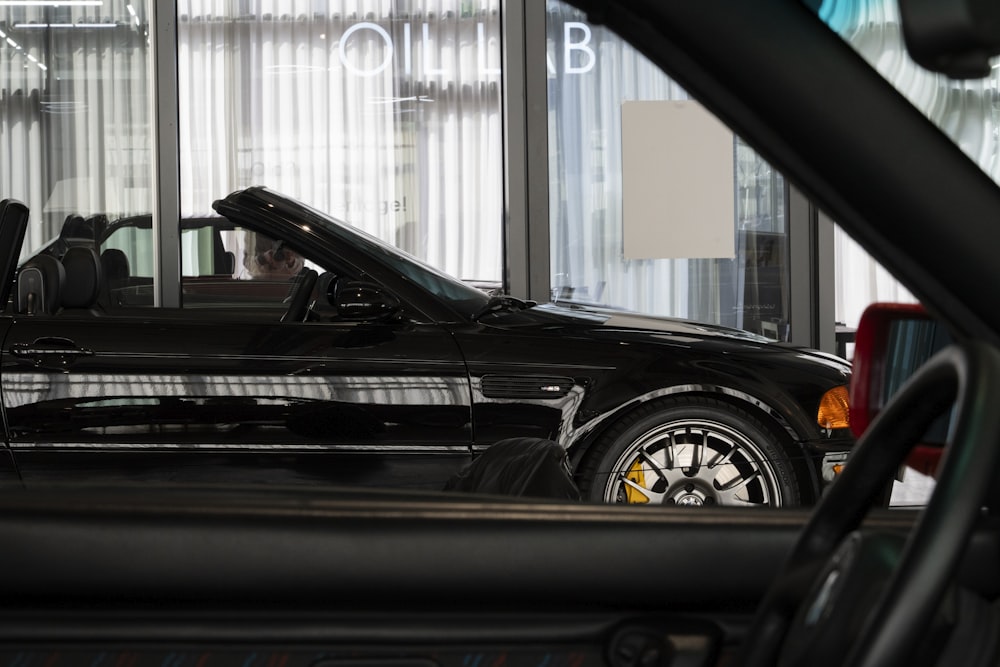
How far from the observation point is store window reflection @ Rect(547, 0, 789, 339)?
8836 millimetres

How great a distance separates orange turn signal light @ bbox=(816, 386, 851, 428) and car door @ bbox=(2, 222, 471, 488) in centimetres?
138

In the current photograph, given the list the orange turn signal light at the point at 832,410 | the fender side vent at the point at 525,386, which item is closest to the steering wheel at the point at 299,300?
the fender side vent at the point at 525,386

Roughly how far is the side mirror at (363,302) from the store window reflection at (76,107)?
4.53 meters

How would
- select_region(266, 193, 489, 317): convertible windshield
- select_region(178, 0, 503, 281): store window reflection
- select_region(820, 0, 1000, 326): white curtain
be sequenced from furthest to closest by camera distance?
select_region(178, 0, 503, 281): store window reflection → select_region(266, 193, 489, 317): convertible windshield → select_region(820, 0, 1000, 326): white curtain

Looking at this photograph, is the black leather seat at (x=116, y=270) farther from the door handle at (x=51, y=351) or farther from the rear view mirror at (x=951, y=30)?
the rear view mirror at (x=951, y=30)

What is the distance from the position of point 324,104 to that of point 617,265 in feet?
8.25

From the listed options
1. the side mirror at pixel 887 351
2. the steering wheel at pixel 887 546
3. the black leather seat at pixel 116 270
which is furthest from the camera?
the black leather seat at pixel 116 270

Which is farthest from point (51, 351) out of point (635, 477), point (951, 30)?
point (951, 30)

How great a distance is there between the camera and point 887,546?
1069 mm

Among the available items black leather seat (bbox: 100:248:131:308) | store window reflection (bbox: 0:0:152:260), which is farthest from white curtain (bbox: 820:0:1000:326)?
store window reflection (bbox: 0:0:152:260)

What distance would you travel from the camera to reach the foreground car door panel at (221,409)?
439 cm

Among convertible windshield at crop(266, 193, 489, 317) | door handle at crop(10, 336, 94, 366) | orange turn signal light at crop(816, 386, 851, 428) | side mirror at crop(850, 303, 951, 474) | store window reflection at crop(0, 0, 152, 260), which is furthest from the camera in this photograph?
store window reflection at crop(0, 0, 152, 260)

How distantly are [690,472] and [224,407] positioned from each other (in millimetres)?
1787

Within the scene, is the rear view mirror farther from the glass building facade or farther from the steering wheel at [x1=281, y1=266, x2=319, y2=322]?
the glass building facade
